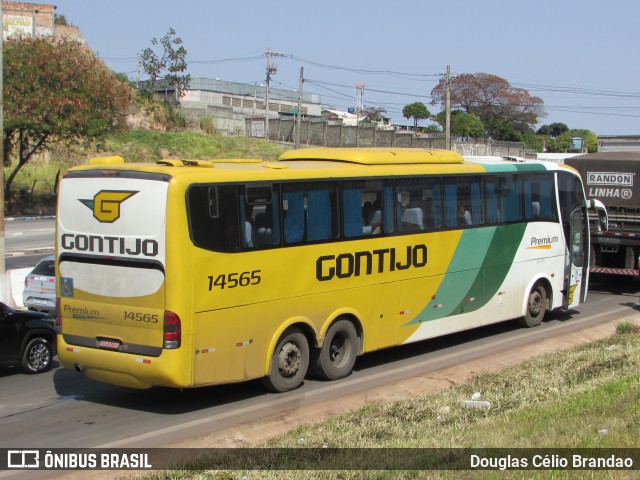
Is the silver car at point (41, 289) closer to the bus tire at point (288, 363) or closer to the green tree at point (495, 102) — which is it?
the bus tire at point (288, 363)

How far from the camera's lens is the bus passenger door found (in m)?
18.0

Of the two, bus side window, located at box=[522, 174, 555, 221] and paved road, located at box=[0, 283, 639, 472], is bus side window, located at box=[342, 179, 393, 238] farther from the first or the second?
bus side window, located at box=[522, 174, 555, 221]

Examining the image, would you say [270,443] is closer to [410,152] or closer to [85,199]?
[85,199]

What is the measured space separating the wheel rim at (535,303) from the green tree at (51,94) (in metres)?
29.4

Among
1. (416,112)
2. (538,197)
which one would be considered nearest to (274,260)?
(538,197)

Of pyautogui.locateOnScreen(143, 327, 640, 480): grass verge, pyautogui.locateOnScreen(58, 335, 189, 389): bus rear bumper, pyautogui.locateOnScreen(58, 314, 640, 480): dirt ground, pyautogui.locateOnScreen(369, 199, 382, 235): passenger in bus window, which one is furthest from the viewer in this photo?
pyautogui.locateOnScreen(369, 199, 382, 235): passenger in bus window

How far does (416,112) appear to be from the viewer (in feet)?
331

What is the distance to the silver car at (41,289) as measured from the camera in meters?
18.2

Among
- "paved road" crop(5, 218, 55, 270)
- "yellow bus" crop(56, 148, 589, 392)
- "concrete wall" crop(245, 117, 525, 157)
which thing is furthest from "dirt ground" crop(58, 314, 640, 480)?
"concrete wall" crop(245, 117, 525, 157)

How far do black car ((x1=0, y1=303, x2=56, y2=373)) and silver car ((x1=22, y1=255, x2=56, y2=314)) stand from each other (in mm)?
4362

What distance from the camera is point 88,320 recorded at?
433 inches

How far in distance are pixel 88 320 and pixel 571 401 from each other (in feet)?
19.9

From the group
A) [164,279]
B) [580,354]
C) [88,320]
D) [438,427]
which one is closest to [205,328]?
[164,279]

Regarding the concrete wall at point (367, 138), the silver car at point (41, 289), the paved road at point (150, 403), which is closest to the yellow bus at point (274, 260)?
the paved road at point (150, 403)
